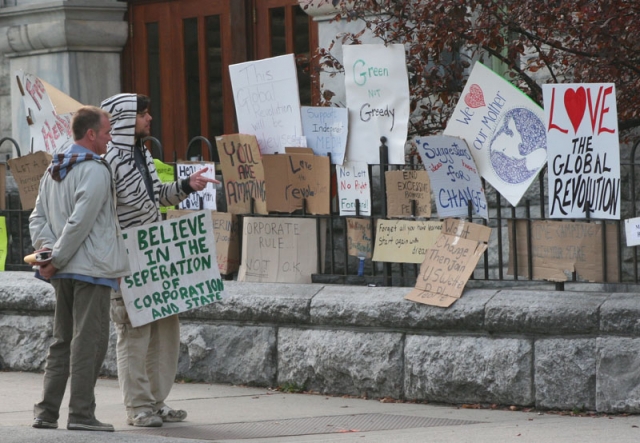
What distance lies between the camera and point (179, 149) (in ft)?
39.4

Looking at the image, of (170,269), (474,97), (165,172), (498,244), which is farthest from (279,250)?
(474,97)

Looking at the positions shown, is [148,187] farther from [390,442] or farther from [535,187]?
[535,187]

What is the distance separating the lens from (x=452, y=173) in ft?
26.1

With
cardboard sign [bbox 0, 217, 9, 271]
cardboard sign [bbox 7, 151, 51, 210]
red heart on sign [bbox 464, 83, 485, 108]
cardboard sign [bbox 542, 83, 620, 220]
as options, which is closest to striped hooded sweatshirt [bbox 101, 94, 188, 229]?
red heart on sign [bbox 464, 83, 485, 108]

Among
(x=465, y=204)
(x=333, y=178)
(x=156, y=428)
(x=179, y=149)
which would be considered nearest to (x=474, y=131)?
(x=465, y=204)

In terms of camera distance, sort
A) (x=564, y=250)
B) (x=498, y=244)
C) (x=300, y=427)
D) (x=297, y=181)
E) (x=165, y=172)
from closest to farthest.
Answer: (x=300, y=427), (x=564, y=250), (x=498, y=244), (x=297, y=181), (x=165, y=172)

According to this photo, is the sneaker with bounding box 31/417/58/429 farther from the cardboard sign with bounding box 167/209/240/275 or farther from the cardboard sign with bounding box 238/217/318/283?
the cardboard sign with bounding box 167/209/240/275

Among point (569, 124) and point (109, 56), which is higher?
point (109, 56)

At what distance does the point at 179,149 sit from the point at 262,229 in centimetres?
355

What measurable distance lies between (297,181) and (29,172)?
2.40 meters

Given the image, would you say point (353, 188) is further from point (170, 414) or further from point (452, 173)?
point (170, 414)

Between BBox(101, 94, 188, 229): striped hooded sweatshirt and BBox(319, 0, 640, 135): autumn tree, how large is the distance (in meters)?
1.60

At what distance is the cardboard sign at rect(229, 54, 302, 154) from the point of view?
862cm

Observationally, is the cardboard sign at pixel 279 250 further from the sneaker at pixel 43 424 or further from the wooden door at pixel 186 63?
the wooden door at pixel 186 63
